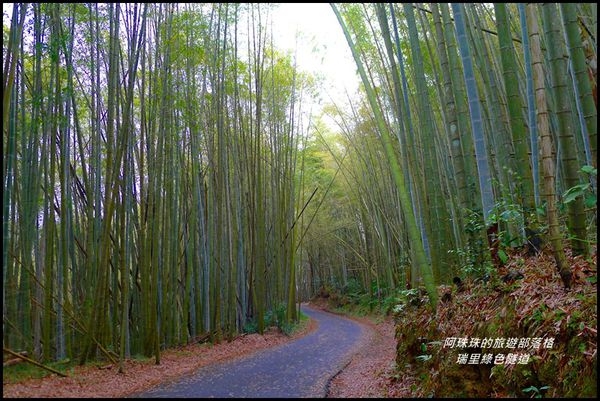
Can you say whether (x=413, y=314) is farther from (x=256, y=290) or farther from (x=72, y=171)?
(x=72, y=171)

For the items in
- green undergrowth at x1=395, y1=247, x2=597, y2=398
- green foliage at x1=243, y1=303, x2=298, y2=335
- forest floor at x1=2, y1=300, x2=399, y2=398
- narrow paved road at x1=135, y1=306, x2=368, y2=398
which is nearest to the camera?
green undergrowth at x1=395, y1=247, x2=597, y2=398

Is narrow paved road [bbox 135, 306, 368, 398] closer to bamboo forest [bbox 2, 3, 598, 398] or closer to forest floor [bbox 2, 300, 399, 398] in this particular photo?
forest floor [bbox 2, 300, 399, 398]

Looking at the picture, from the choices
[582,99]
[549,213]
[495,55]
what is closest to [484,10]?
[495,55]

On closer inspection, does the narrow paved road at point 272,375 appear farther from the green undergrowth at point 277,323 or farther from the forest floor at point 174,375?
the green undergrowth at point 277,323

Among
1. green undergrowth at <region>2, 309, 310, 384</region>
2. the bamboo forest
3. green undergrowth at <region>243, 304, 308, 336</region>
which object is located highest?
the bamboo forest

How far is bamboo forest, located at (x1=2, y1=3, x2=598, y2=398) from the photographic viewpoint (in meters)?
2.57

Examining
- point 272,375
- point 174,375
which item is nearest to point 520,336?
point 272,375

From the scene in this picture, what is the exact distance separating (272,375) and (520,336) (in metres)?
2.44

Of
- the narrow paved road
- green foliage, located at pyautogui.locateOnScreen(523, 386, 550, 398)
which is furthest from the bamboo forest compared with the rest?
the narrow paved road

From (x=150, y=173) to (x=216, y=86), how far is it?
232 centimetres

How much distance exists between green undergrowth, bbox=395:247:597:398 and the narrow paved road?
3.06ft

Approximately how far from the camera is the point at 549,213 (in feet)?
7.91

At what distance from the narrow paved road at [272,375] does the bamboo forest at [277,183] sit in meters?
0.74

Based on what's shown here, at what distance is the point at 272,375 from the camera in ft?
13.7
